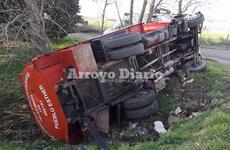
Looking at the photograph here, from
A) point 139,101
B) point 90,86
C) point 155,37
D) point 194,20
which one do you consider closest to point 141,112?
point 139,101

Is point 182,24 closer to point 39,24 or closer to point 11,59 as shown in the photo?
point 39,24

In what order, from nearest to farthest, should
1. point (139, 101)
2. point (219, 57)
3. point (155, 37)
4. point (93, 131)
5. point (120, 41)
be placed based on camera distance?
point (93, 131), point (120, 41), point (139, 101), point (155, 37), point (219, 57)

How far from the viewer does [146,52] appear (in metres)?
8.55

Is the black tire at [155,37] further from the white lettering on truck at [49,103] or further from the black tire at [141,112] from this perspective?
the white lettering on truck at [49,103]

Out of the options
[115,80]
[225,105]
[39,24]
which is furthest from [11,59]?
[225,105]

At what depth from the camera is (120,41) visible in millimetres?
7168

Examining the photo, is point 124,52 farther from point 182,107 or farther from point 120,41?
point 182,107

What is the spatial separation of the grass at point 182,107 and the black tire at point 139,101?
74cm

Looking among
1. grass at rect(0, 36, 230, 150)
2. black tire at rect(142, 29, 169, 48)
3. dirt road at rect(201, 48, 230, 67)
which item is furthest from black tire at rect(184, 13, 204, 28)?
dirt road at rect(201, 48, 230, 67)

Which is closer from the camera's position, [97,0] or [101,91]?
[101,91]

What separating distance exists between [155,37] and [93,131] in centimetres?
291

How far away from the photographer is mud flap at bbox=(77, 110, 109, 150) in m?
6.35

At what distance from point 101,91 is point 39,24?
3.33 metres

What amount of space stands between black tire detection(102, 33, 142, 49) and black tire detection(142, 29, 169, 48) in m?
0.81
